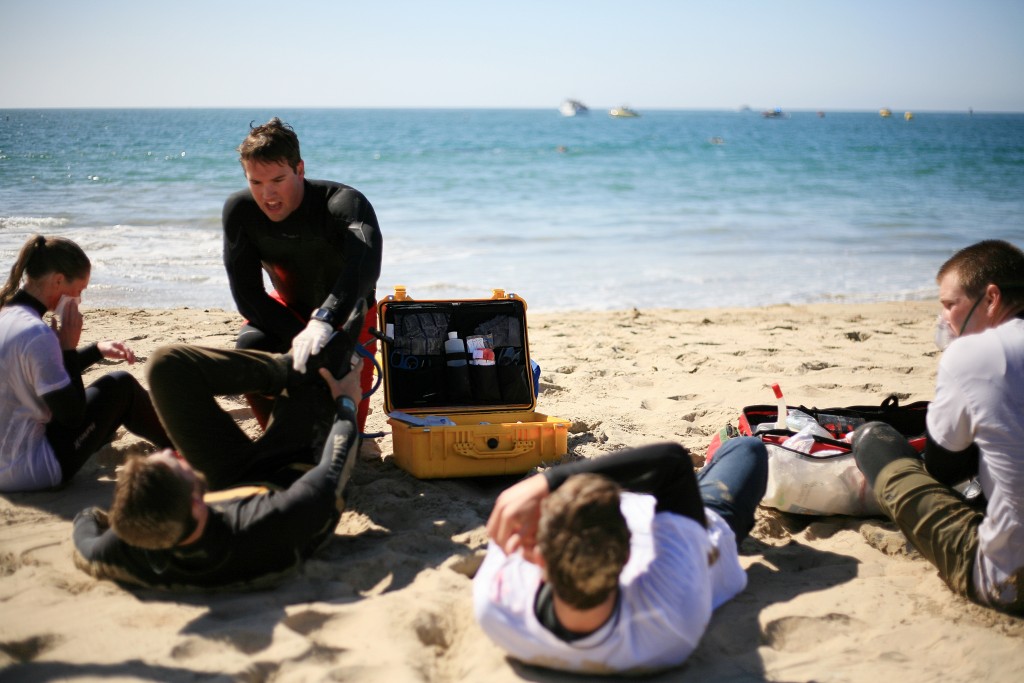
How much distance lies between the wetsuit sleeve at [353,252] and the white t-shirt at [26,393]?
41.7 inches

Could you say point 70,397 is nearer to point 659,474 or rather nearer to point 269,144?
point 269,144

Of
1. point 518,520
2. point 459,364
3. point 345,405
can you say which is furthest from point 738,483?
point 459,364

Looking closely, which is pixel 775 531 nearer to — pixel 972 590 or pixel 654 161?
pixel 972 590

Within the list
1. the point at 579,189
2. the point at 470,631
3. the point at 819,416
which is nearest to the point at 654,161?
the point at 579,189

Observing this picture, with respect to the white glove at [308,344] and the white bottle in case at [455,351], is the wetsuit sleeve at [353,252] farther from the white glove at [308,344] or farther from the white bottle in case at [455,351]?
the white bottle in case at [455,351]

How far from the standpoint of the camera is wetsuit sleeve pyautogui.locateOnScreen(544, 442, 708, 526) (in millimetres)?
2338

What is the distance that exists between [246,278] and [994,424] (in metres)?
3.07

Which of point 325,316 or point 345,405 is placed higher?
point 325,316

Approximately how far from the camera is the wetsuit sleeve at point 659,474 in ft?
7.67

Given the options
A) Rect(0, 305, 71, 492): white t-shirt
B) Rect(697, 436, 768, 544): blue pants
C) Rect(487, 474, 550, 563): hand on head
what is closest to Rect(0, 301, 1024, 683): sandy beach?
Rect(0, 305, 71, 492): white t-shirt

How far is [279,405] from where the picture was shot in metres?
3.35

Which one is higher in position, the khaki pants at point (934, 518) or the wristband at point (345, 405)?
the wristband at point (345, 405)

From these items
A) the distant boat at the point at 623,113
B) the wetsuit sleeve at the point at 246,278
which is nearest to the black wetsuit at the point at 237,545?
the wetsuit sleeve at the point at 246,278

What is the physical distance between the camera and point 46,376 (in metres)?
3.22
